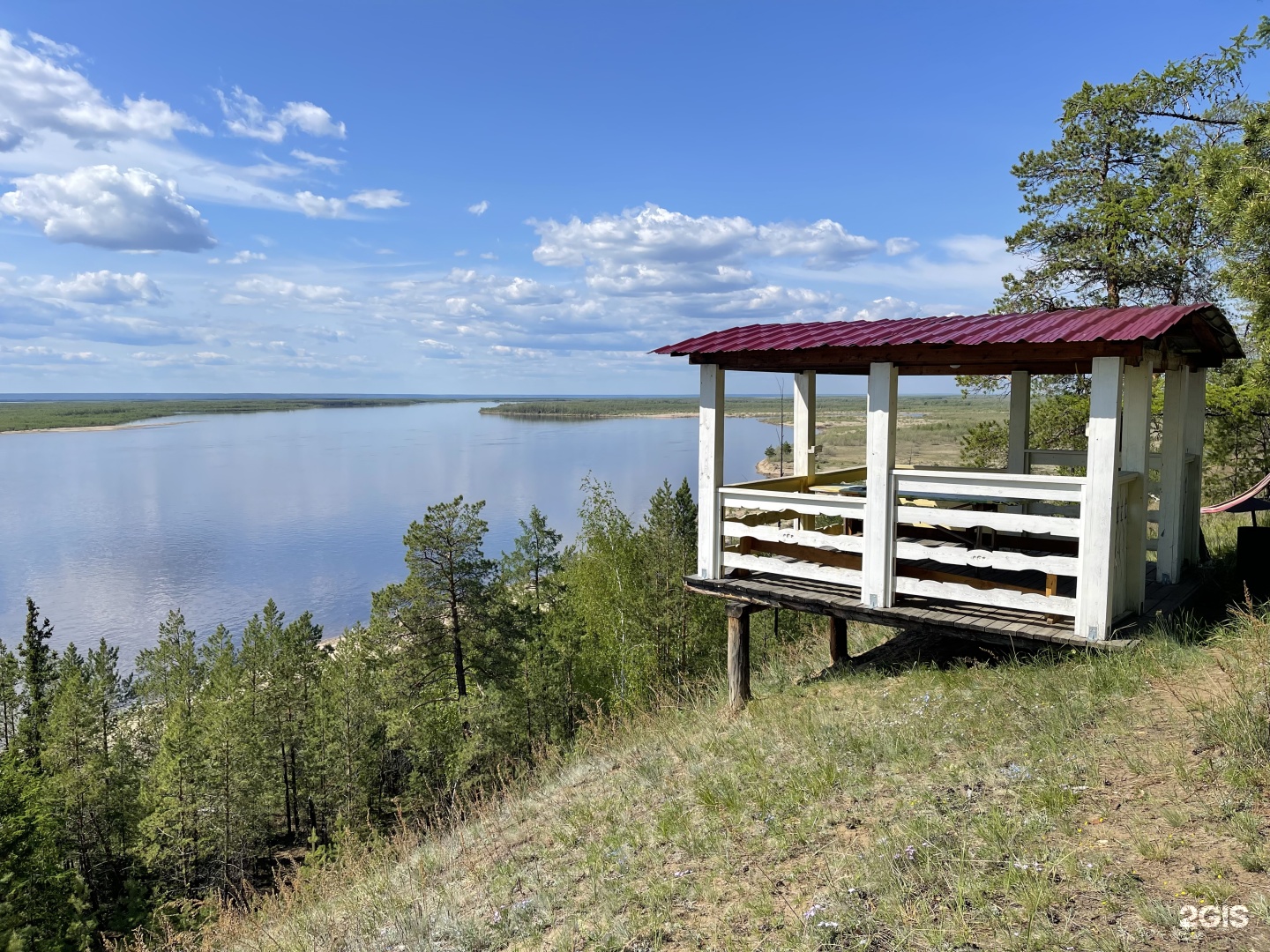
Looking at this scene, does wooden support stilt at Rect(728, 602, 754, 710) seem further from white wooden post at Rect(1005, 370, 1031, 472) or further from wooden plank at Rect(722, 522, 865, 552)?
white wooden post at Rect(1005, 370, 1031, 472)

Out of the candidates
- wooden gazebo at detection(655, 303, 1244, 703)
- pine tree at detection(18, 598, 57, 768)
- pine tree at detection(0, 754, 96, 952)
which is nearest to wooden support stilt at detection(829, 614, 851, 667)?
wooden gazebo at detection(655, 303, 1244, 703)

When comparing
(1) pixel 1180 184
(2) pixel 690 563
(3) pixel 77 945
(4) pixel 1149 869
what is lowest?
(3) pixel 77 945

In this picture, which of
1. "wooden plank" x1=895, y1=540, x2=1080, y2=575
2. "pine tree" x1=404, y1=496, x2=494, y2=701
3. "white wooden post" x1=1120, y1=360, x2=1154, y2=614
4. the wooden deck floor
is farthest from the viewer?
"pine tree" x1=404, y1=496, x2=494, y2=701

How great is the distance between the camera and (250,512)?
194 ft

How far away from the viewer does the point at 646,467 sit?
242 feet

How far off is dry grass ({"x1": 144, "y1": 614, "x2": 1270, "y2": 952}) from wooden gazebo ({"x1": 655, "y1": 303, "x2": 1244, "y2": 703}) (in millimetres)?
606

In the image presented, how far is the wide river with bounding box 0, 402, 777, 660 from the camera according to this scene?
37.5 m

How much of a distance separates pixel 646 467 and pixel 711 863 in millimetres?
69342

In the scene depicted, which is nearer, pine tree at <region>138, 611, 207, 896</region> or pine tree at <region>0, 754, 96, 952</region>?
pine tree at <region>0, 754, 96, 952</region>

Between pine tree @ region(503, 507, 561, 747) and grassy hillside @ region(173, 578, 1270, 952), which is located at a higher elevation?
grassy hillside @ region(173, 578, 1270, 952)

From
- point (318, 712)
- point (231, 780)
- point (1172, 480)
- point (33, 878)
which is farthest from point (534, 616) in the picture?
point (1172, 480)

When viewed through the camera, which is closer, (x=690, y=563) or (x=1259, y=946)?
(x=1259, y=946)

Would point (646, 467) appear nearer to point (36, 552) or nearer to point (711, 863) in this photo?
point (36, 552)

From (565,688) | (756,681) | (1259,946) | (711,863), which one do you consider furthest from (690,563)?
(1259,946)
